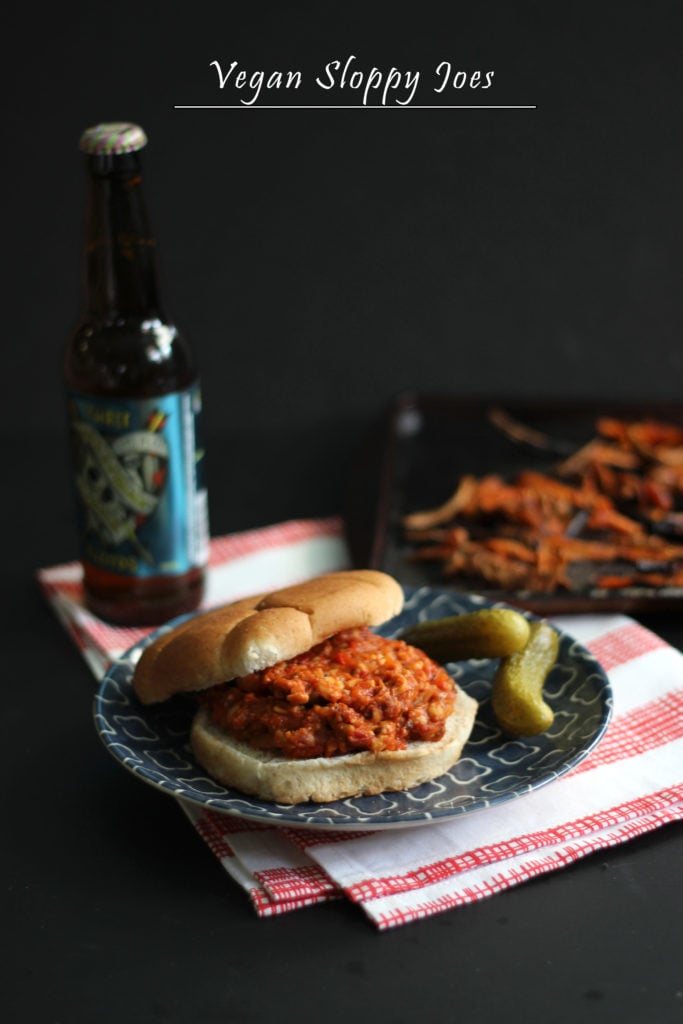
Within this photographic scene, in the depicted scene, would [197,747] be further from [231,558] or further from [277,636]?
[231,558]

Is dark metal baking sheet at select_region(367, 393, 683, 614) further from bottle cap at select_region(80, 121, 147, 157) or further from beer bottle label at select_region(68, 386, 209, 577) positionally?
bottle cap at select_region(80, 121, 147, 157)

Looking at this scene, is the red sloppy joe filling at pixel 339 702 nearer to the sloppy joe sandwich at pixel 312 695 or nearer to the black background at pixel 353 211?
the sloppy joe sandwich at pixel 312 695

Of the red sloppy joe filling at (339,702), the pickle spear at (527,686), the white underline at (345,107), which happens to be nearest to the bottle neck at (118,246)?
the red sloppy joe filling at (339,702)

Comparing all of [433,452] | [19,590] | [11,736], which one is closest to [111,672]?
[11,736]

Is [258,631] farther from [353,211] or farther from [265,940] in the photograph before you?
[353,211]

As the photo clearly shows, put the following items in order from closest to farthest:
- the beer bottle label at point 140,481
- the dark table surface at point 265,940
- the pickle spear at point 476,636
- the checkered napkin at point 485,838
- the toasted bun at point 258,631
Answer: the dark table surface at point 265,940 < the checkered napkin at point 485,838 < the toasted bun at point 258,631 < the pickle spear at point 476,636 < the beer bottle label at point 140,481

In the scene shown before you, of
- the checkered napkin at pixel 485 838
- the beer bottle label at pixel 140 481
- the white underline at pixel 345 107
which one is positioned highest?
the white underline at pixel 345 107

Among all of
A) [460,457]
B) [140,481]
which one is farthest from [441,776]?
[460,457]

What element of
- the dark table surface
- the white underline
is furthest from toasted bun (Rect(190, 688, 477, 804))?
the white underline

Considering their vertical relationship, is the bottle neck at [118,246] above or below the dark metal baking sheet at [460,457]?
above
